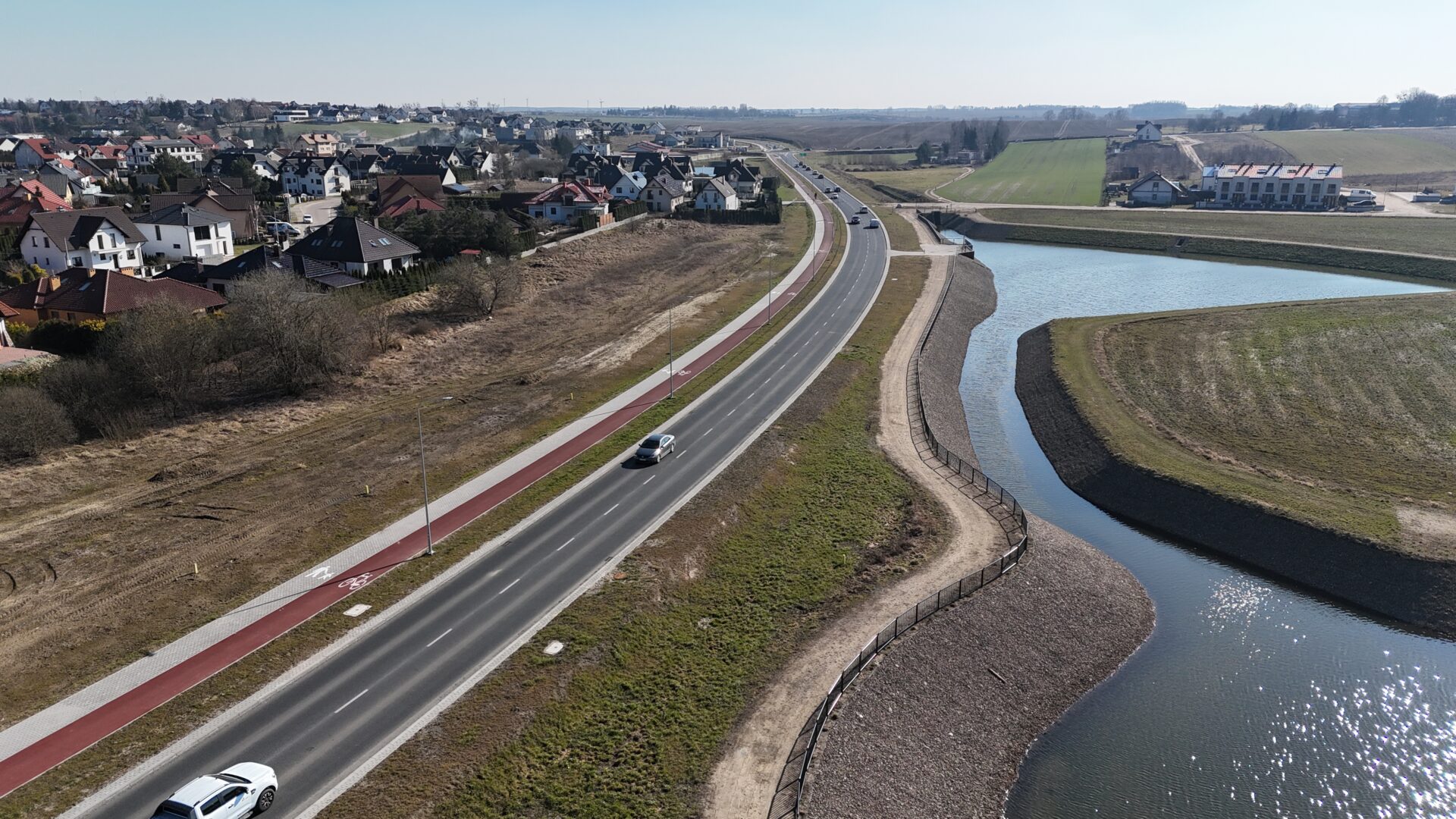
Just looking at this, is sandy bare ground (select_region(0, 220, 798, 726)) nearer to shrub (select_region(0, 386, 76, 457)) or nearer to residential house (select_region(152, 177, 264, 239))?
shrub (select_region(0, 386, 76, 457))

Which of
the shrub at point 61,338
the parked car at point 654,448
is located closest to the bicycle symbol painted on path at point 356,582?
the parked car at point 654,448

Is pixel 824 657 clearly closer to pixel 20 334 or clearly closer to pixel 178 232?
pixel 20 334

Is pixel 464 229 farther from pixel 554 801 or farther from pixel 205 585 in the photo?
pixel 554 801

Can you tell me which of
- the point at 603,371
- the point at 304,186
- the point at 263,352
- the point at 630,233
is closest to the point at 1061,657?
the point at 603,371

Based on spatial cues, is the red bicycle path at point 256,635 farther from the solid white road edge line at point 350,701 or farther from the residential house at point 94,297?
the residential house at point 94,297

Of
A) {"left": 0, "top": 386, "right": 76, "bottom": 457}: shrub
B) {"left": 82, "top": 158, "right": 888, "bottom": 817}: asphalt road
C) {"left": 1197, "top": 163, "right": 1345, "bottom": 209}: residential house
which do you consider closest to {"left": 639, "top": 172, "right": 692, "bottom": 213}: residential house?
{"left": 82, "top": 158, "right": 888, "bottom": 817}: asphalt road

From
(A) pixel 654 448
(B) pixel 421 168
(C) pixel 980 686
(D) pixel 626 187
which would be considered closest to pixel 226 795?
(C) pixel 980 686

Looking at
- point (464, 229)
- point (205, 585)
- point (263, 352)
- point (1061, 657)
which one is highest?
point (464, 229)
